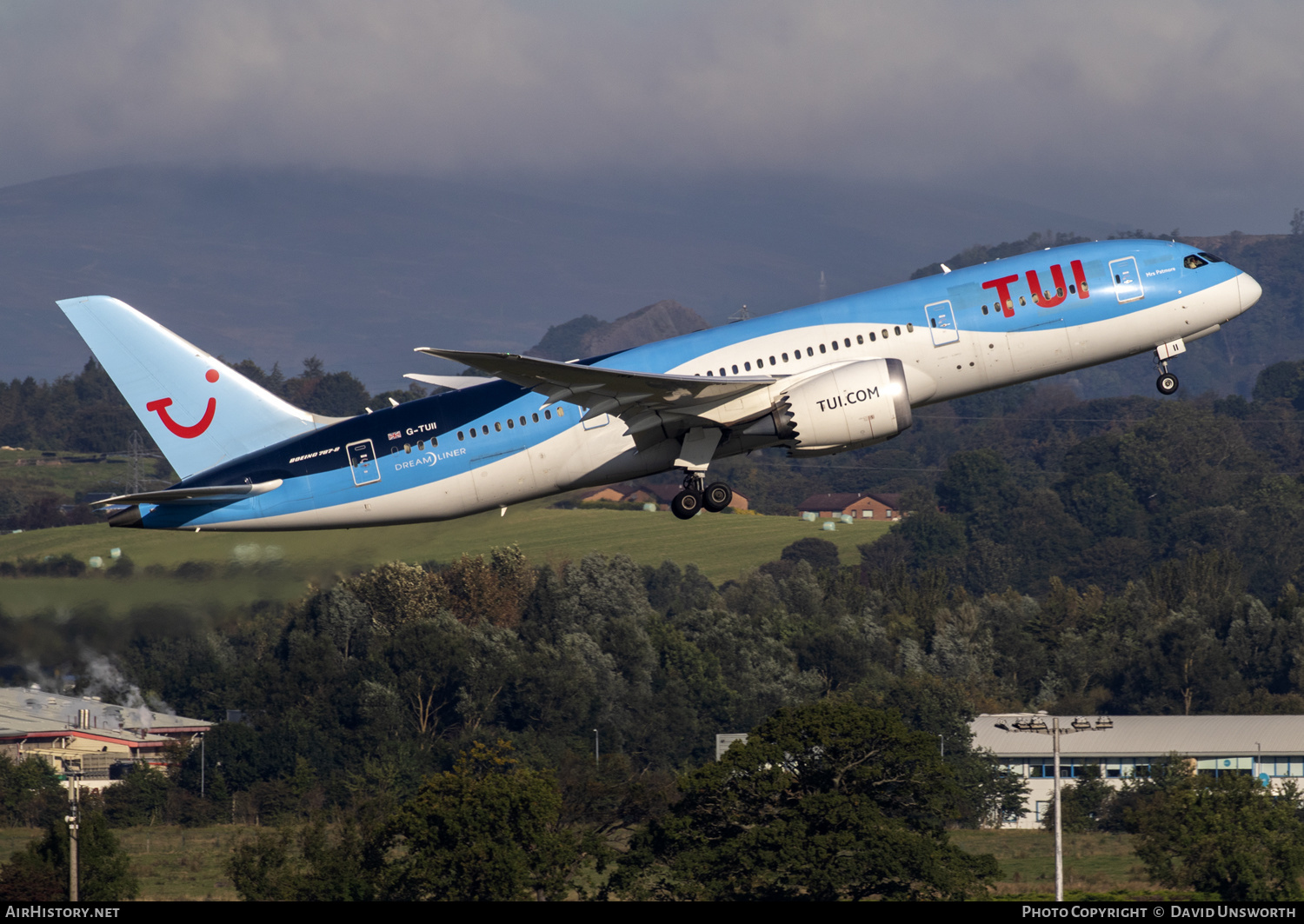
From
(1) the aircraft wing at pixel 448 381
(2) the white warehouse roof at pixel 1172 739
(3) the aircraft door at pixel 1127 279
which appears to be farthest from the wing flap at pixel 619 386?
(2) the white warehouse roof at pixel 1172 739

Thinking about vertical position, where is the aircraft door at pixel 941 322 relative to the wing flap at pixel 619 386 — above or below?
above

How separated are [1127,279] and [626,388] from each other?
13.9 meters

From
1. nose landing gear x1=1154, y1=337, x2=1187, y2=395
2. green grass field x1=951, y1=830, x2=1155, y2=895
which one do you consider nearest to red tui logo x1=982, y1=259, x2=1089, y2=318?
nose landing gear x1=1154, y1=337, x2=1187, y2=395

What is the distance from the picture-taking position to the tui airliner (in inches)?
1593

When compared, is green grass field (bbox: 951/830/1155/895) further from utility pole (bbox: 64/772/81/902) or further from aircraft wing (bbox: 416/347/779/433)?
utility pole (bbox: 64/772/81/902)

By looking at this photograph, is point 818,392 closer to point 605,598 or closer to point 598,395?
point 598,395

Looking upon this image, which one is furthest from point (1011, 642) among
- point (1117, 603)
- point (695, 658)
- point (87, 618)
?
point (87, 618)

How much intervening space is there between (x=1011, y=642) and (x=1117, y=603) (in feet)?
55.3

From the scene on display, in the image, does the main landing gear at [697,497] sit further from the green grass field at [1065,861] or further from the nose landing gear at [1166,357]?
the green grass field at [1065,861]

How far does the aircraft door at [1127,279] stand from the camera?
138 feet

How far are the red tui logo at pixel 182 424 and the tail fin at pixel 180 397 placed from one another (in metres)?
0.02

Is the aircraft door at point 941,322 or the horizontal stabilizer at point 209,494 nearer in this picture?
the aircraft door at point 941,322

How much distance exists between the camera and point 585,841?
7425 cm

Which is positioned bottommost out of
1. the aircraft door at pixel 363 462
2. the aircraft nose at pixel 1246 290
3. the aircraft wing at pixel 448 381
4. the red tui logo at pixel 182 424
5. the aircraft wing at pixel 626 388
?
the aircraft door at pixel 363 462
